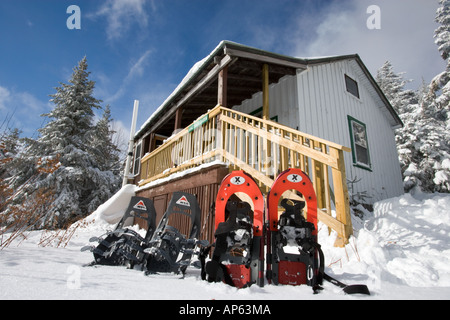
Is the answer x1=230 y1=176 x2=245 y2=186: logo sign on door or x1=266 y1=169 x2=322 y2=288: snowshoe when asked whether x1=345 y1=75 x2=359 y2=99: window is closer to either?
x1=230 y1=176 x2=245 y2=186: logo sign on door

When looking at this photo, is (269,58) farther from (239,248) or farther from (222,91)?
(239,248)

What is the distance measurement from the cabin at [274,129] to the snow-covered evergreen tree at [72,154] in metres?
5.63

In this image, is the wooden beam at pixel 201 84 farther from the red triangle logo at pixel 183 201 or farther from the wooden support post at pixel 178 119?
the red triangle logo at pixel 183 201

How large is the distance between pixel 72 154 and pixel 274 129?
12.7m

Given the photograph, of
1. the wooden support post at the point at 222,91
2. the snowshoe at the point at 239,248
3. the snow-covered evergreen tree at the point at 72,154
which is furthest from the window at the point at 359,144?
the snow-covered evergreen tree at the point at 72,154

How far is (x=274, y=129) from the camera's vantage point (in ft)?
14.1

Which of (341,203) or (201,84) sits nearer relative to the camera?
(341,203)

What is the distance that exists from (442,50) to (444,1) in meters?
3.62

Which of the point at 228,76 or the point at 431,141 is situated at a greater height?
the point at 431,141

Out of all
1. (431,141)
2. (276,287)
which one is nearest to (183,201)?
(276,287)

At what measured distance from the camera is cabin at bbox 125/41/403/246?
4.01m

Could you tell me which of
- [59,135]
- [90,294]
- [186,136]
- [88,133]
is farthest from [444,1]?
[59,135]

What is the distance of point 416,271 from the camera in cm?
219

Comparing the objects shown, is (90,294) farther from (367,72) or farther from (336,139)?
(367,72)
